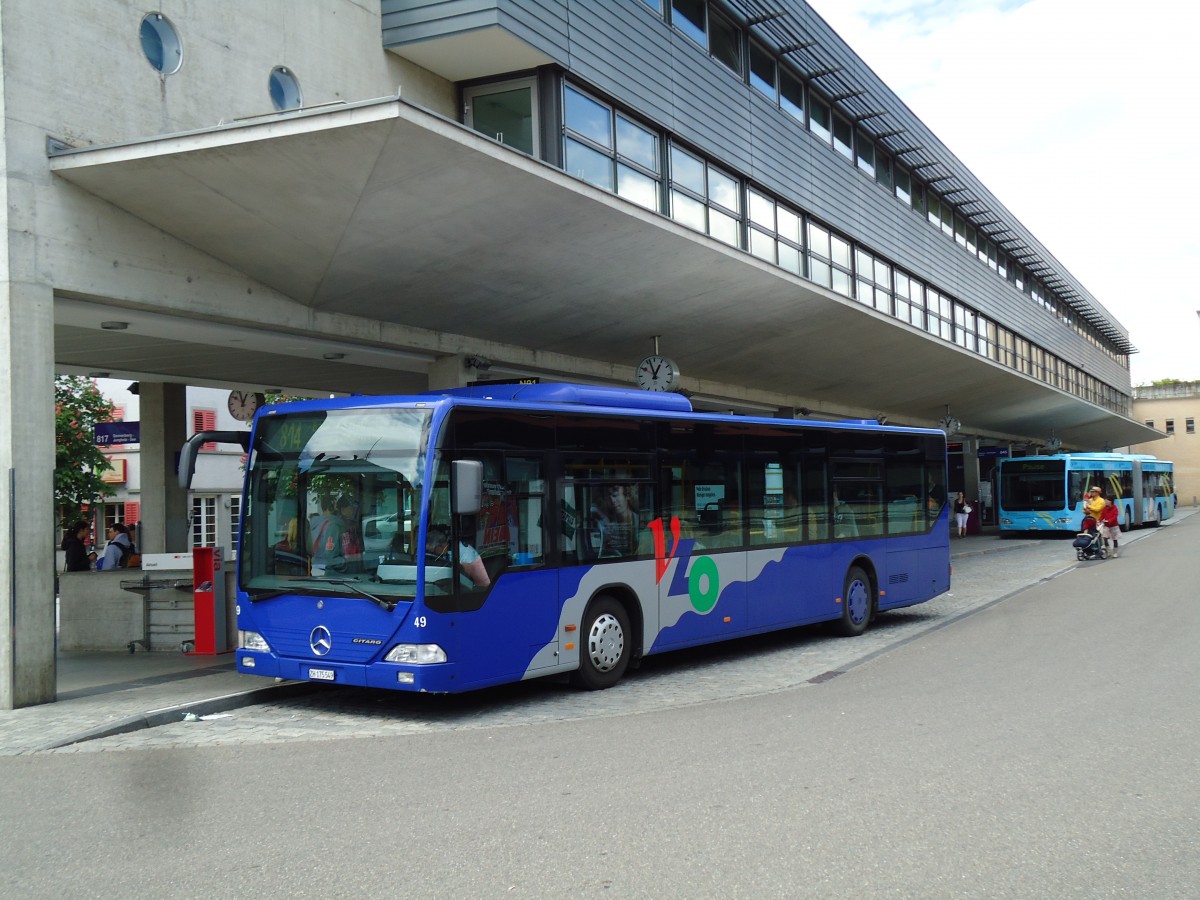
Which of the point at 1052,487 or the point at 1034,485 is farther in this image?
the point at 1034,485

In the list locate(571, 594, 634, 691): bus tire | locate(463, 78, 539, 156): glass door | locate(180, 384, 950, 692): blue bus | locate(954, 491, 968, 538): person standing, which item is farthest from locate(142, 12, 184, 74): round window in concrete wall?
locate(954, 491, 968, 538): person standing

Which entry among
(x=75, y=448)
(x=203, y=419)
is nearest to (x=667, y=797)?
(x=75, y=448)

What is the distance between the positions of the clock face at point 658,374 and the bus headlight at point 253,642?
9.59 metres

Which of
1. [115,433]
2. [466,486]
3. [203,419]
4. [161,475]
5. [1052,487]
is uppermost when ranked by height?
[203,419]

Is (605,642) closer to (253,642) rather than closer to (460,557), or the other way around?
(460,557)

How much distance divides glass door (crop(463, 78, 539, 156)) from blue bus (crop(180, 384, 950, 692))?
5.39m

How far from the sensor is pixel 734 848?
5203mm

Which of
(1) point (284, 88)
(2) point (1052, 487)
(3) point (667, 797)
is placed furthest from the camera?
(2) point (1052, 487)

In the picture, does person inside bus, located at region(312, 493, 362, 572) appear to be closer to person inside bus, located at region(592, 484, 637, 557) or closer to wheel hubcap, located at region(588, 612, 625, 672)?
person inside bus, located at region(592, 484, 637, 557)

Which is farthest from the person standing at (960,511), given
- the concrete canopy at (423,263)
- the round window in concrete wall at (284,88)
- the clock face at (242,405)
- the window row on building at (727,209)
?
the round window in concrete wall at (284,88)

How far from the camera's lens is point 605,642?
10.2m

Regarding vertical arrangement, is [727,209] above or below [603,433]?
above

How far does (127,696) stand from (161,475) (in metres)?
9.79

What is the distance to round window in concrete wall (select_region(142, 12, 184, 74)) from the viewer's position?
11023 millimetres
